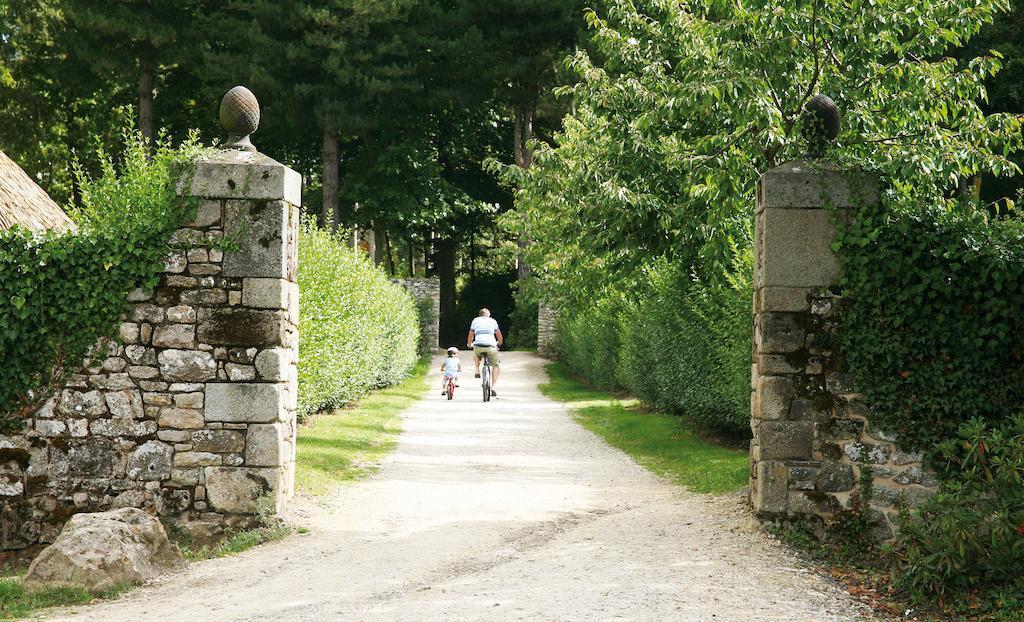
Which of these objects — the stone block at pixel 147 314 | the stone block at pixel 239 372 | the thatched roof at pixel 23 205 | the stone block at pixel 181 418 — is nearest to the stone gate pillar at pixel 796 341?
the stone block at pixel 239 372

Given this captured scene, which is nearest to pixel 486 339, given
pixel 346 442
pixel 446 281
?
pixel 346 442

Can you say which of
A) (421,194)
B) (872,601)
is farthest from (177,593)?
(421,194)

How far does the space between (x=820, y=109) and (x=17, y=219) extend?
8.75 m

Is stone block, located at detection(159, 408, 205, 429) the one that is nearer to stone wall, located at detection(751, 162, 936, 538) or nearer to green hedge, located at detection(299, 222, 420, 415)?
stone wall, located at detection(751, 162, 936, 538)

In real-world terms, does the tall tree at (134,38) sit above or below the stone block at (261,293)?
above

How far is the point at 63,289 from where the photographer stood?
7.18m

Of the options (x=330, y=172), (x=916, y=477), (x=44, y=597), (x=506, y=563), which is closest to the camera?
(x=44, y=597)

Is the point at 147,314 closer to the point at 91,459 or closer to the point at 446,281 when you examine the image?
the point at 91,459

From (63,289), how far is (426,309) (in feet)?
87.1

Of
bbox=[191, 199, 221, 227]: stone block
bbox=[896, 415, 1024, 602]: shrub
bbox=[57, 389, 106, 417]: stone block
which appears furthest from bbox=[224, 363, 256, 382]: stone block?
bbox=[896, 415, 1024, 602]: shrub

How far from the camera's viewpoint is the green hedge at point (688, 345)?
1102 cm

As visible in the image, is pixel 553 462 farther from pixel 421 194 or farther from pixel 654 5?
pixel 421 194

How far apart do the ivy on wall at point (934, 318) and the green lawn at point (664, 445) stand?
8.82 ft

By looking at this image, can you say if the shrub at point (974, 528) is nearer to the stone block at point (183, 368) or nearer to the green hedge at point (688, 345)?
the green hedge at point (688, 345)
